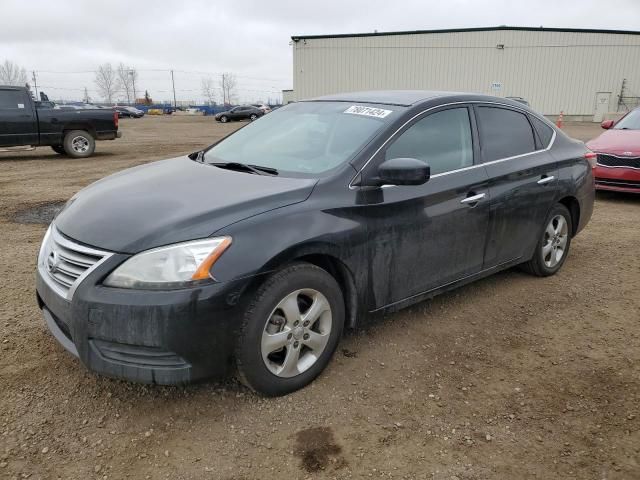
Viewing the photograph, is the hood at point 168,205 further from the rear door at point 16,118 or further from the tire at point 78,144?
the tire at point 78,144

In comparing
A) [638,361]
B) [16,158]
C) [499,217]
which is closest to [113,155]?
[16,158]

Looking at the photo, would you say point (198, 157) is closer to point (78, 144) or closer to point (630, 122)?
point (630, 122)

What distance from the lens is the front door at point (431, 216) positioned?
3.14 metres

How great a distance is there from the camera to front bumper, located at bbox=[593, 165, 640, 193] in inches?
304

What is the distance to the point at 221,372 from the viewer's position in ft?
8.42

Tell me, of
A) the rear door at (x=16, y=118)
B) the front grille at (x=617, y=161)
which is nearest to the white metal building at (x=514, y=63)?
the rear door at (x=16, y=118)

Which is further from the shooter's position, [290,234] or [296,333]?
[296,333]

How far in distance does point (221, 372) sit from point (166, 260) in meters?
0.62

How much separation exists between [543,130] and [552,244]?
993 mm

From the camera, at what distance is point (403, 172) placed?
292cm

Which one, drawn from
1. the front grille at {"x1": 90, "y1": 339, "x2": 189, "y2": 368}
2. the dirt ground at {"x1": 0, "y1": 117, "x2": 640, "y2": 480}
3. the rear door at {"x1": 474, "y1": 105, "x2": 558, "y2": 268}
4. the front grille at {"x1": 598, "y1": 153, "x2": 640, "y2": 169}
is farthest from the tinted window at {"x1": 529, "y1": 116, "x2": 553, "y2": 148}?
the front grille at {"x1": 598, "y1": 153, "x2": 640, "y2": 169}

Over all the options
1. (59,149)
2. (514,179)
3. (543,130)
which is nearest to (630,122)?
(543,130)

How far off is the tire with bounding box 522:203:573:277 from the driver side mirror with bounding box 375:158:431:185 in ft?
6.40

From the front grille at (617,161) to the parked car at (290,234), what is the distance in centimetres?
439
